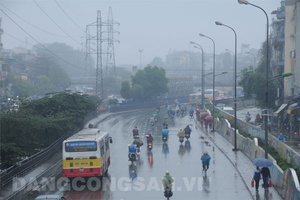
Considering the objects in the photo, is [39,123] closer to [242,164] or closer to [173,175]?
[173,175]

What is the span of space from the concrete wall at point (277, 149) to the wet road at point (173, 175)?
1245 mm

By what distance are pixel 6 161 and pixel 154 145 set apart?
1645 cm

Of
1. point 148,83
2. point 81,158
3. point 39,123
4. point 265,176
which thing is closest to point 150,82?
point 148,83

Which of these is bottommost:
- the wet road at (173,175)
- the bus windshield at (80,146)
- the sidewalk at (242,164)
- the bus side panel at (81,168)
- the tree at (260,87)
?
the wet road at (173,175)

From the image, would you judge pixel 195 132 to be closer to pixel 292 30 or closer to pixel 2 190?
pixel 292 30

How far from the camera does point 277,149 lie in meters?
29.6

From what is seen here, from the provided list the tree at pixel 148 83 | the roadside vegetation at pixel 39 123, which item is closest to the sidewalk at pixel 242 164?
the roadside vegetation at pixel 39 123

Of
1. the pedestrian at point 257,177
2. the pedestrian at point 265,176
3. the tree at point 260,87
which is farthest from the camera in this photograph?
the tree at point 260,87

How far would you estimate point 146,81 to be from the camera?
102 meters

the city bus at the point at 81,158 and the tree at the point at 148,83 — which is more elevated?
the tree at the point at 148,83

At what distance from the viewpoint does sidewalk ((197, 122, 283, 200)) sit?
2269 cm

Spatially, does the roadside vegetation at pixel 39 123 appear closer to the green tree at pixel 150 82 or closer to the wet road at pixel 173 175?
A: the wet road at pixel 173 175

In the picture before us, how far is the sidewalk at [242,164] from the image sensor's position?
74.4 feet

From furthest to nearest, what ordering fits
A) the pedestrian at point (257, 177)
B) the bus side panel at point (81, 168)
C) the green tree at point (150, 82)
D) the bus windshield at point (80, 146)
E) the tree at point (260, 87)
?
1. the green tree at point (150, 82)
2. the tree at point (260, 87)
3. the bus windshield at point (80, 146)
4. the bus side panel at point (81, 168)
5. the pedestrian at point (257, 177)
